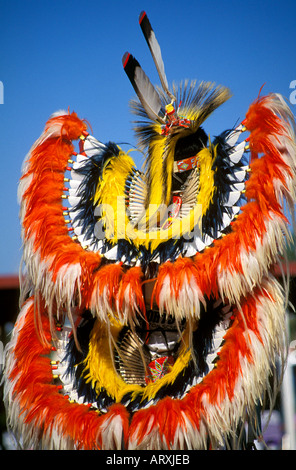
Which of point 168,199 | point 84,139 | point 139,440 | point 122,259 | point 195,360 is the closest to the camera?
point 139,440

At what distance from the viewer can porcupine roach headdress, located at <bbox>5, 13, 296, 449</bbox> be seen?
6.45ft

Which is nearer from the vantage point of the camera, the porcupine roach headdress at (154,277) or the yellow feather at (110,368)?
the porcupine roach headdress at (154,277)

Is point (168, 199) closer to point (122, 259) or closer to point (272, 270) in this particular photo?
point (122, 259)

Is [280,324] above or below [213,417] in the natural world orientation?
above

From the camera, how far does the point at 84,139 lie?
2.57 meters

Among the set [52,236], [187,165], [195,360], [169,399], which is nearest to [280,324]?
[195,360]

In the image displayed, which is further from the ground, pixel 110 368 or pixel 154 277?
pixel 154 277

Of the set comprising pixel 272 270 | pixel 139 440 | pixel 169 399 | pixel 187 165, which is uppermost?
pixel 187 165

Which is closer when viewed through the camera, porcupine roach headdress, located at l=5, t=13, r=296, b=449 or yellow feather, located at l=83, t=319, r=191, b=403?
porcupine roach headdress, located at l=5, t=13, r=296, b=449

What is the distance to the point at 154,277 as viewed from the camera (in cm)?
216

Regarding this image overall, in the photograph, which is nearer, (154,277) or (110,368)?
(154,277)

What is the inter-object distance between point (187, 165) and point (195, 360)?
0.95 m

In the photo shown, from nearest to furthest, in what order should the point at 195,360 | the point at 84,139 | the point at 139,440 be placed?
the point at 139,440 → the point at 195,360 → the point at 84,139

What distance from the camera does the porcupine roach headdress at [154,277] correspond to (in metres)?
1.97
